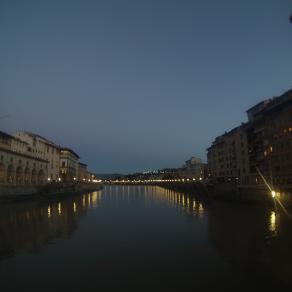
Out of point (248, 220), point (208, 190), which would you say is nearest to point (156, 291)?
point (248, 220)

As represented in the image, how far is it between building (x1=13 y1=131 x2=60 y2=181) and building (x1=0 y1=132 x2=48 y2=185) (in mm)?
4400

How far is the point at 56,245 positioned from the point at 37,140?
9268 cm

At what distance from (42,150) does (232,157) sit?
71818 millimetres

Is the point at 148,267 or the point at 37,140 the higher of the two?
the point at 37,140

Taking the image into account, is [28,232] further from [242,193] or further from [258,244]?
[242,193]

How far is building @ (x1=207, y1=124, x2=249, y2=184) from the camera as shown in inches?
3824

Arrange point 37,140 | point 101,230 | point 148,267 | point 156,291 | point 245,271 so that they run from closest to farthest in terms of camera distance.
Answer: point 156,291, point 245,271, point 148,267, point 101,230, point 37,140

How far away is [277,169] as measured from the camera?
71.2 metres

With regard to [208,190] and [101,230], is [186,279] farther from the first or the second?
[208,190]

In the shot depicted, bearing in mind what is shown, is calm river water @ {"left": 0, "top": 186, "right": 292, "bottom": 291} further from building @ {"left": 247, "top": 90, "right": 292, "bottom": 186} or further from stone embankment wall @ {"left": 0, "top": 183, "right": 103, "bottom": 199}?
building @ {"left": 247, "top": 90, "right": 292, "bottom": 186}

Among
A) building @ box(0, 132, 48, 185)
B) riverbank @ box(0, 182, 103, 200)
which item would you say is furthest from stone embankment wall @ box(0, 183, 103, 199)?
building @ box(0, 132, 48, 185)

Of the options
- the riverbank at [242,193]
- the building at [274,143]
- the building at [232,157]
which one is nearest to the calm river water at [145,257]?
the riverbank at [242,193]

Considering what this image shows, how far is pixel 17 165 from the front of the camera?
84.9 metres

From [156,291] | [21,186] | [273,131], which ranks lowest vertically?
[156,291]
